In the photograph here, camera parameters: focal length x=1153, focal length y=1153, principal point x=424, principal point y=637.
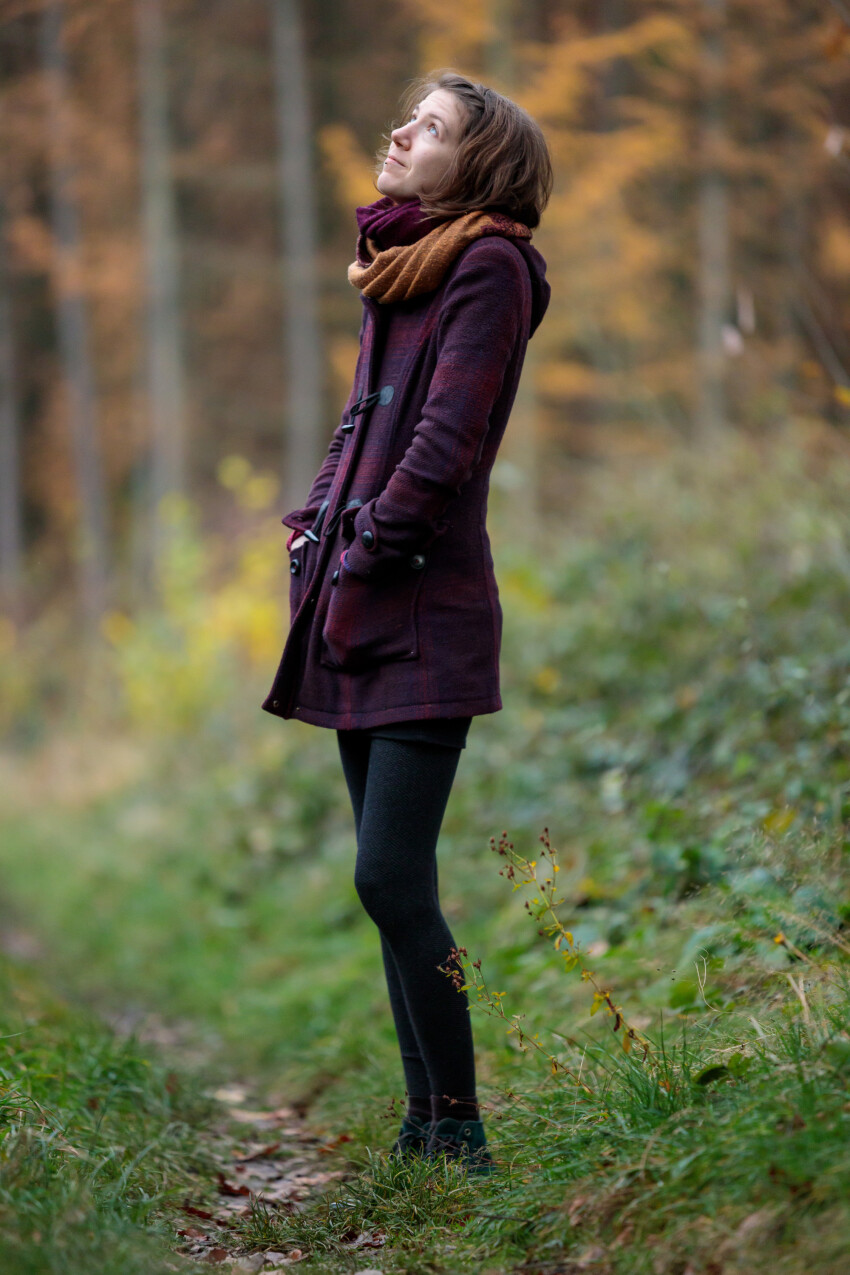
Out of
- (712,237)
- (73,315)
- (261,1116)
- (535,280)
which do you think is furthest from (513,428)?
(73,315)

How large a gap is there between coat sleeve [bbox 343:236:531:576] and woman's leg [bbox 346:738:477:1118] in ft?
1.34

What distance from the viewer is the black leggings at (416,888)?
7.64ft

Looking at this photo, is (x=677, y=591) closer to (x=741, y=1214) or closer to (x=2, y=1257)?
(x=741, y=1214)

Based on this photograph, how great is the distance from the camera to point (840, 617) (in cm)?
453

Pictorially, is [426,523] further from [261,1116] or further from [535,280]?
[261,1116]

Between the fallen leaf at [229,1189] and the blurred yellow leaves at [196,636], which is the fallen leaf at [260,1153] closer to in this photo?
the fallen leaf at [229,1189]

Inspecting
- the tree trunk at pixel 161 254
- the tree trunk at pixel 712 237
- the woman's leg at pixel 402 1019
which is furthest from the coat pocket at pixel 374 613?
the tree trunk at pixel 161 254

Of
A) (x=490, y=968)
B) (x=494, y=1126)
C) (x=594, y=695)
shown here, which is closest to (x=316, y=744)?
(x=594, y=695)

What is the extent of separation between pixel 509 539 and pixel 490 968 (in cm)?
492

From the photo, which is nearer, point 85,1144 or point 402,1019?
point 85,1144

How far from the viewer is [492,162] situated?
92.5 inches

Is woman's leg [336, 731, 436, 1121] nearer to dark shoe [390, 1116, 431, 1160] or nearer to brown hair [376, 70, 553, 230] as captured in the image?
dark shoe [390, 1116, 431, 1160]

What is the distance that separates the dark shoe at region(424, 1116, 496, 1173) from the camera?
7.47 feet

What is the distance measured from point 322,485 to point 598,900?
1869 mm
